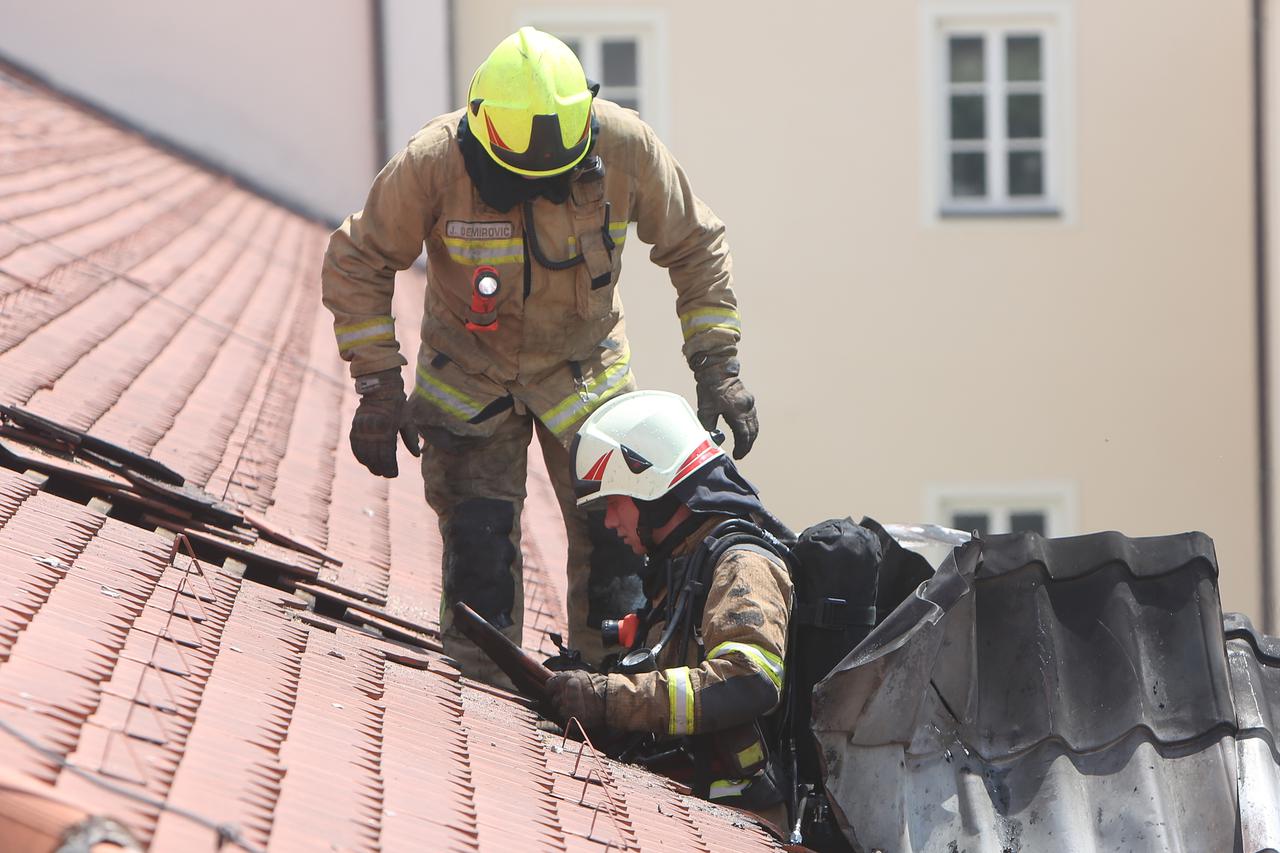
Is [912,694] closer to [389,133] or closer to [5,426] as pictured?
[5,426]

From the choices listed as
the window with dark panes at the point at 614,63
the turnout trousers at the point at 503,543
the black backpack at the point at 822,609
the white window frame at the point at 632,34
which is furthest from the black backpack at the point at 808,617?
the window with dark panes at the point at 614,63

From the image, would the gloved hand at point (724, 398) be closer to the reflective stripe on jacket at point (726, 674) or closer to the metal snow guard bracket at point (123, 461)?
A: the reflective stripe on jacket at point (726, 674)

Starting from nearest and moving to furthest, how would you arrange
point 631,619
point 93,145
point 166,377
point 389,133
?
point 631,619, point 166,377, point 93,145, point 389,133

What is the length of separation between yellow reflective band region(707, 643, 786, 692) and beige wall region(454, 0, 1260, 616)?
9.57 m

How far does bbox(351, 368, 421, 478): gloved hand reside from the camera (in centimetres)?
416

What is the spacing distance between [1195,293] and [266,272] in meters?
7.41

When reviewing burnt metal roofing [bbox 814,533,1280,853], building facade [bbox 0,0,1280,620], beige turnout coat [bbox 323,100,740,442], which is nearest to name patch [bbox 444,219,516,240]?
beige turnout coat [bbox 323,100,740,442]

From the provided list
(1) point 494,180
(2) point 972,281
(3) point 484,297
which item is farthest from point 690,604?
(2) point 972,281

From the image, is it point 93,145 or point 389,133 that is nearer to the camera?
point 93,145

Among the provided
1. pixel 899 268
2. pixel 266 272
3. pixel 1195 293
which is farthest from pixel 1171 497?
pixel 266 272

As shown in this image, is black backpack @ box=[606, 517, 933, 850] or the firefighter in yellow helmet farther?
the firefighter in yellow helmet

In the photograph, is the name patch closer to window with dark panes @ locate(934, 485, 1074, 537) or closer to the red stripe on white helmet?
the red stripe on white helmet

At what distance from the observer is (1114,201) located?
13.1 metres

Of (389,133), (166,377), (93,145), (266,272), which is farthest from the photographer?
(389,133)
